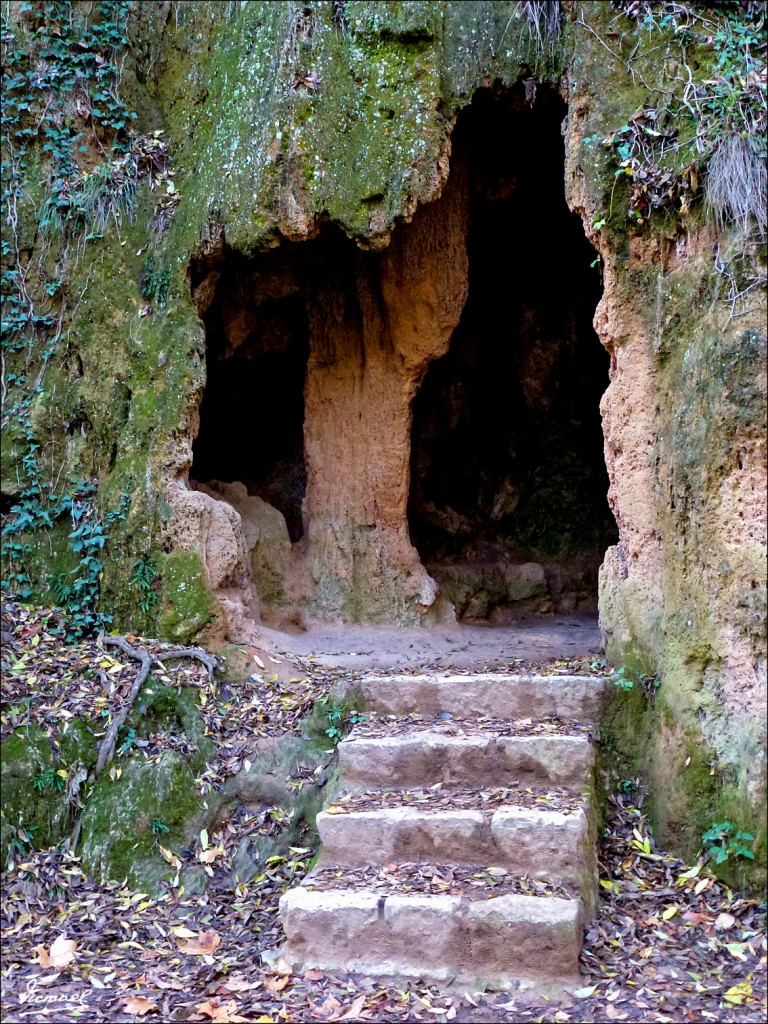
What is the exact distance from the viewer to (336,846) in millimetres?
4980

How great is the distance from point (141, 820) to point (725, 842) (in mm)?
3161

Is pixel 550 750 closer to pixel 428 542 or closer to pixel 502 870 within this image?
pixel 502 870

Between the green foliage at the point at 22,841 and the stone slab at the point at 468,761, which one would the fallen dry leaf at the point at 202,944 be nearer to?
the stone slab at the point at 468,761

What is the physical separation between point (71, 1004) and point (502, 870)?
2.06m

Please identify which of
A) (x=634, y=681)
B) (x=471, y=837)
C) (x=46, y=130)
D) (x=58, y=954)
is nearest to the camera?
(x=58, y=954)

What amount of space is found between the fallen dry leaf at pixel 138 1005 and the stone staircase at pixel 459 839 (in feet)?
2.13

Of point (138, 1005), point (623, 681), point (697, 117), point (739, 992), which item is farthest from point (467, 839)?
point (697, 117)

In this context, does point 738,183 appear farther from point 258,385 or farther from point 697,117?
point 258,385

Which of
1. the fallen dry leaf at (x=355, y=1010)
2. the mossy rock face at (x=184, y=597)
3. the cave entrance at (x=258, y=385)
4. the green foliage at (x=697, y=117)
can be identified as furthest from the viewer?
the cave entrance at (x=258, y=385)

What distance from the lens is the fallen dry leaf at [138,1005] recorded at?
13.8 feet

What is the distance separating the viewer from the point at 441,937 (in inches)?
171

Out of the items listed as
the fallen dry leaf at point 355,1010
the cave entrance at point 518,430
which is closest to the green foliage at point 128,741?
the fallen dry leaf at point 355,1010

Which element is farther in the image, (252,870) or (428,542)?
(428,542)

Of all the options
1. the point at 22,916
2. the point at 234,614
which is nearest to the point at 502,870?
the point at 22,916
